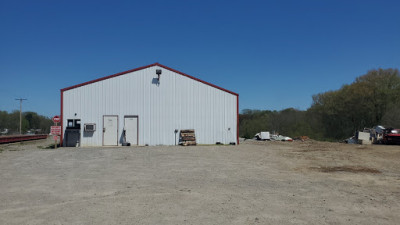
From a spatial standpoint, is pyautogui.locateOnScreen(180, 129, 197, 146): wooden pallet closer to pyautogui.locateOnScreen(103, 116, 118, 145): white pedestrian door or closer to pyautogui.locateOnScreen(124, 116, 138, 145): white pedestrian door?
pyautogui.locateOnScreen(124, 116, 138, 145): white pedestrian door

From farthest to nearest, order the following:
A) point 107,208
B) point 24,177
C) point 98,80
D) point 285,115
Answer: point 285,115
point 98,80
point 24,177
point 107,208

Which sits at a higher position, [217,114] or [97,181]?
[217,114]

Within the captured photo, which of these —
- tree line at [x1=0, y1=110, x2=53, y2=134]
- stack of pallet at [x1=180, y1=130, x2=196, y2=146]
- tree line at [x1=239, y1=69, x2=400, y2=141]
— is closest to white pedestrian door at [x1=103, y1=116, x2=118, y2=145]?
stack of pallet at [x1=180, y1=130, x2=196, y2=146]

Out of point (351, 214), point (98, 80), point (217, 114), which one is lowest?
point (351, 214)

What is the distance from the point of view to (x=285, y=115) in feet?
195

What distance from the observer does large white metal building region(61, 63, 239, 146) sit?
2331 centimetres

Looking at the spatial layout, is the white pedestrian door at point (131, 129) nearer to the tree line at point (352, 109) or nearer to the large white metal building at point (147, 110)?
the large white metal building at point (147, 110)

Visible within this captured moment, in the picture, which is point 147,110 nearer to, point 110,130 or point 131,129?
point 131,129

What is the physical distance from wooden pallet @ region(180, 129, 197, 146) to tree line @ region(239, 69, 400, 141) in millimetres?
29082

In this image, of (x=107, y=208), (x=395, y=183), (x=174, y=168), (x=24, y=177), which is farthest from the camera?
(x=174, y=168)

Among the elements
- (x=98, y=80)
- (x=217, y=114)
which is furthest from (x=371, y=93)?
(x=98, y=80)

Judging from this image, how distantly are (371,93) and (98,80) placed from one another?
37091mm

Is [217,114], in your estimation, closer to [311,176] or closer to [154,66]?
[154,66]

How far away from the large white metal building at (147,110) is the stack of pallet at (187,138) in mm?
469
